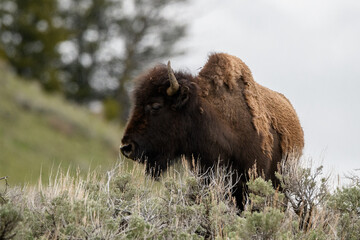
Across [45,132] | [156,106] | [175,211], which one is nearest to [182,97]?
[156,106]

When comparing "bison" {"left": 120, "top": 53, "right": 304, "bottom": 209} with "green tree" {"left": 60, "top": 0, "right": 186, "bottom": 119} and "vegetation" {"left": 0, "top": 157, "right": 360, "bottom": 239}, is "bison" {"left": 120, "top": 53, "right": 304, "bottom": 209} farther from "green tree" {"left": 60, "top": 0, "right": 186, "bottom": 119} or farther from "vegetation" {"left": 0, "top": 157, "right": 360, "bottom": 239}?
"green tree" {"left": 60, "top": 0, "right": 186, "bottom": 119}

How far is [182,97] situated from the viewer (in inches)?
309

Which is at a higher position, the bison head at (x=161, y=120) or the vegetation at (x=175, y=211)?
the bison head at (x=161, y=120)

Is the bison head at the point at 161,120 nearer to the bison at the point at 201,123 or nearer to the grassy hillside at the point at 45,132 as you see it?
the bison at the point at 201,123

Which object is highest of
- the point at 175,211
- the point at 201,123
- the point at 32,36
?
the point at 32,36

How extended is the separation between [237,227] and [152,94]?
2.66 m

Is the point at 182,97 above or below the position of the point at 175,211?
above

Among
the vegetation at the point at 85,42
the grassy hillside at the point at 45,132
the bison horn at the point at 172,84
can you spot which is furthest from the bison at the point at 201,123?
the vegetation at the point at 85,42

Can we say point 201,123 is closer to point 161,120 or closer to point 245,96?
point 161,120

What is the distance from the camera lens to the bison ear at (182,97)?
780cm

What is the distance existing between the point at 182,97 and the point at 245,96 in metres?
0.86

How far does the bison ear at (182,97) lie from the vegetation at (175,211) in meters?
0.89

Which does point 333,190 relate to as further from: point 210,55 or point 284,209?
point 210,55

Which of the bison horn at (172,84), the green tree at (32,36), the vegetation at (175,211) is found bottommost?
the vegetation at (175,211)
